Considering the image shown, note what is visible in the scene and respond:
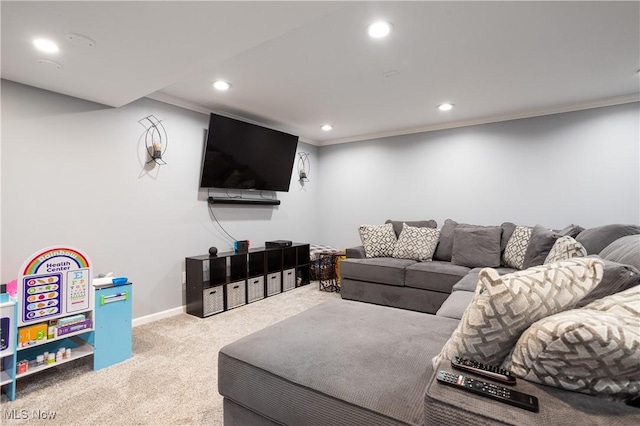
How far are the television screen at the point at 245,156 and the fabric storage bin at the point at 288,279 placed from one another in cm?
118

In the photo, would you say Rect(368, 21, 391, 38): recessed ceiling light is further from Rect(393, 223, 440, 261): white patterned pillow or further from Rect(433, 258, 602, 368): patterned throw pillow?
Rect(393, 223, 440, 261): white patterned pillow

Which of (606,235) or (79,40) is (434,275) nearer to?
(606,235)

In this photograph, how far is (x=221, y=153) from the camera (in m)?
3.67

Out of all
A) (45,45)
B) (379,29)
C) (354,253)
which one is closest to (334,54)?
(379,29)

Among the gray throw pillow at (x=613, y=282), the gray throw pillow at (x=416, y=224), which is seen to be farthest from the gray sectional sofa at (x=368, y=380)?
the gray throw pillow at (x=416, y=224)

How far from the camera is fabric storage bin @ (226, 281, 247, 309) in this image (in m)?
3.54

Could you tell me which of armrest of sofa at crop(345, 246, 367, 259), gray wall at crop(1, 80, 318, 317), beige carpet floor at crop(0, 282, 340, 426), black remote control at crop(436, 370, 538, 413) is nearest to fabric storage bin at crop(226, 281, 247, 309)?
gray wall at crop(1, 80, 318, 317)

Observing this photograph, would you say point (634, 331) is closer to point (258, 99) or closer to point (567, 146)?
point (258, 99)

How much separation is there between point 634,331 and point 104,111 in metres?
3.62

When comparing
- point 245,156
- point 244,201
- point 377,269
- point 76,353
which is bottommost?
point 76,353

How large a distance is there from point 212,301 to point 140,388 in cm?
141

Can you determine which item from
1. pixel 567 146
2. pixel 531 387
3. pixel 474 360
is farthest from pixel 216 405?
pixel 567 146

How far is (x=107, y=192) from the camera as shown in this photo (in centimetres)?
289

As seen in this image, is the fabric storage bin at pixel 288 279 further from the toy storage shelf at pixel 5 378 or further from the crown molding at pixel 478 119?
the toy storage shelf at pixel 5 378
